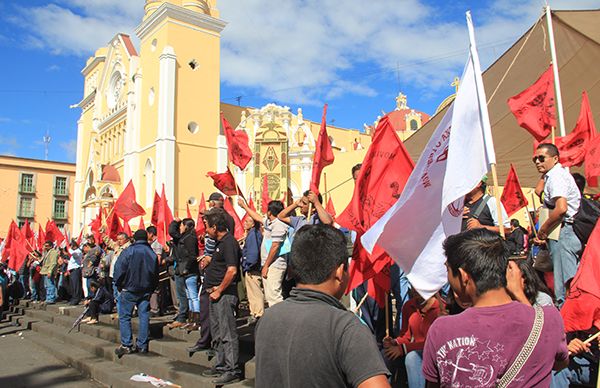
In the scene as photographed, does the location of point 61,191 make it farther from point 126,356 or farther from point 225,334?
point 225,334

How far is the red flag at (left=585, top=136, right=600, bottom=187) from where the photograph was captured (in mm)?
6223

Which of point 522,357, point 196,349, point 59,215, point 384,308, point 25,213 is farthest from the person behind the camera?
point 59,215

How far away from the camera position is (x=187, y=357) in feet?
20.8

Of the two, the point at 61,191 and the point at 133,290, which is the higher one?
the point at 61,191

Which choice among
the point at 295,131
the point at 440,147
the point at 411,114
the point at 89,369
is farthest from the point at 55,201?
the point at 440,147

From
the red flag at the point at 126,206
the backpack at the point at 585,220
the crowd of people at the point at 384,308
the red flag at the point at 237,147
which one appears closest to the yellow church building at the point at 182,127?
the red flag at the point at 126,206

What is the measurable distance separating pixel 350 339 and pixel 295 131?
88.2ft

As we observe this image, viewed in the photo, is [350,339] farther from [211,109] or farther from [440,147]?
[211,109]

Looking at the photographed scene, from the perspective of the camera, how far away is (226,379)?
506 centimetres

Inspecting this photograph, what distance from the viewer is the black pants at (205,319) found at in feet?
19.7

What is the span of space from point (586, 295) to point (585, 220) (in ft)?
3.28

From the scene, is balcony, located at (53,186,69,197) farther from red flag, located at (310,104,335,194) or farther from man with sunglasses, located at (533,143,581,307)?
man with sunglasses, located at (533,143,581,307)

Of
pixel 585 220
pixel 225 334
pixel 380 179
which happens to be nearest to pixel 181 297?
pixel 225 334

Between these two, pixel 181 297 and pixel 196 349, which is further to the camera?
pixel 181 297
